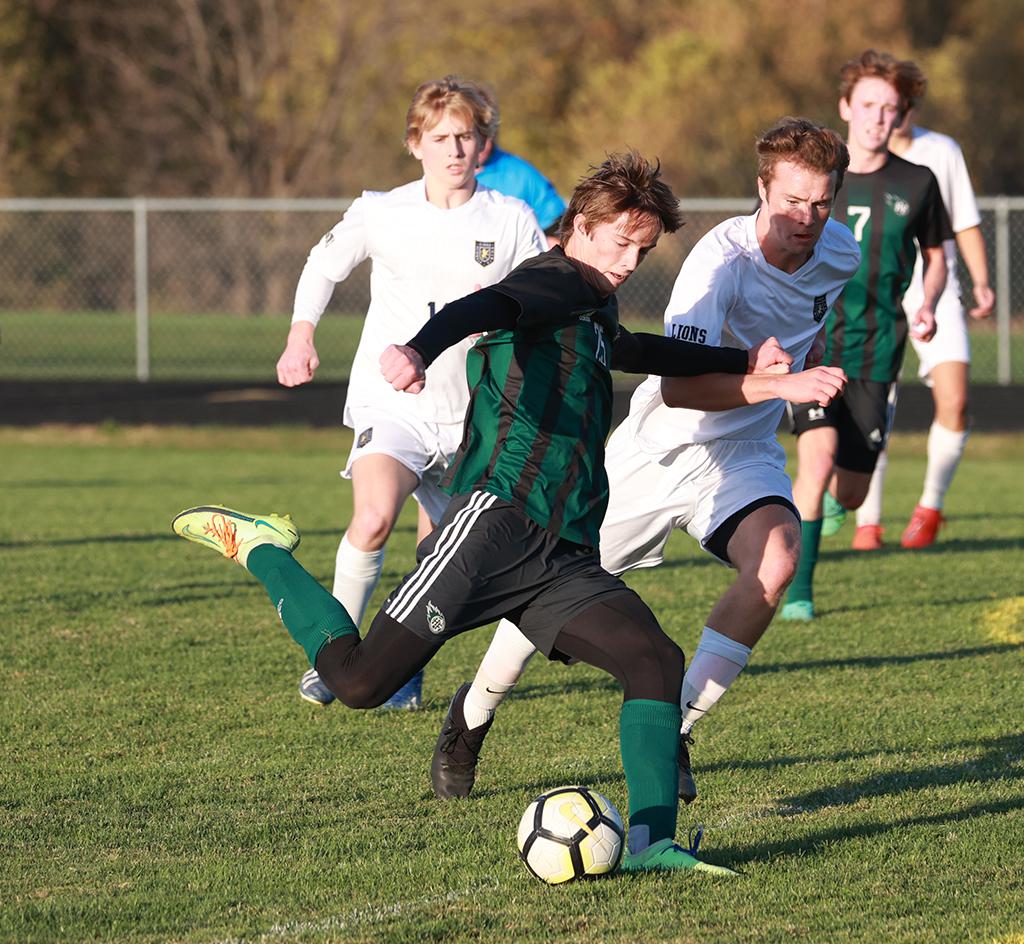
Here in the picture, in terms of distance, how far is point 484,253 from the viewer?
5688mm

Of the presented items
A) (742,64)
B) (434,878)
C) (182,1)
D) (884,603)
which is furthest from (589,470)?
(182,1)

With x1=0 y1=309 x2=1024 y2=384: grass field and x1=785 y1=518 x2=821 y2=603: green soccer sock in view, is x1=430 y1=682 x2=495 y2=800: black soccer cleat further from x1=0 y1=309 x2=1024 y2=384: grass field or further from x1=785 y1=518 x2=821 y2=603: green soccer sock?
x1=0 y1=309 x2=1024 y2=384: grass field

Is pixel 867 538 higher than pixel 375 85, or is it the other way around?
pixel 867 538

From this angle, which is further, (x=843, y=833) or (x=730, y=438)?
(x=730, y=438)

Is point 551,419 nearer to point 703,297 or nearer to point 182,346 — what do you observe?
point 703,297

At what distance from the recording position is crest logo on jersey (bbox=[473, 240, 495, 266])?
5676 mm

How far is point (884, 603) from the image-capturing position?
7613 mm

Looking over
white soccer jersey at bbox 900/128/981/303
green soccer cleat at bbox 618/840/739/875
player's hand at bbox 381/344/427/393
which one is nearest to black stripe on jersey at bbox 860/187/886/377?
white soccer jersey at bbox 900/128/981/303

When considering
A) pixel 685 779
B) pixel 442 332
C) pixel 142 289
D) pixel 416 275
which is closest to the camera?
pixel 442 332

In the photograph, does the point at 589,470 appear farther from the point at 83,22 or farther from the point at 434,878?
the point at 83,22

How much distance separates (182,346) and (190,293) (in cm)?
280

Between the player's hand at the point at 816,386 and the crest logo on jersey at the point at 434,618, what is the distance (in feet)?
3.57

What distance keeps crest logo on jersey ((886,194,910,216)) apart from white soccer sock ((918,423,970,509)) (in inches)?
82.1

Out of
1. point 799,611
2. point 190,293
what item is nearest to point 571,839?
point 799,611
